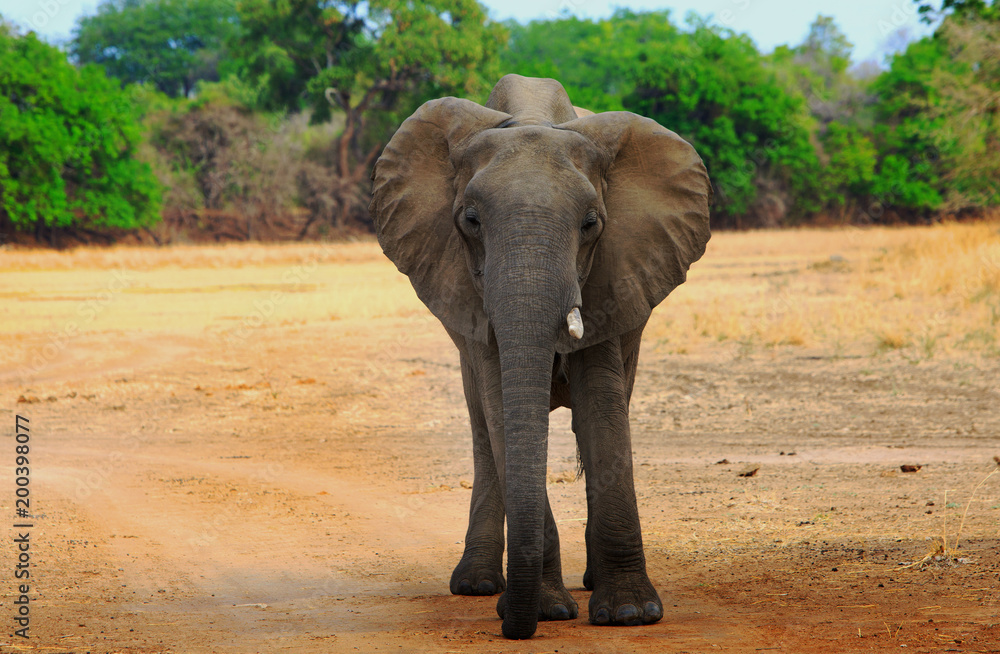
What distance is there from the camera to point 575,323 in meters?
4.00

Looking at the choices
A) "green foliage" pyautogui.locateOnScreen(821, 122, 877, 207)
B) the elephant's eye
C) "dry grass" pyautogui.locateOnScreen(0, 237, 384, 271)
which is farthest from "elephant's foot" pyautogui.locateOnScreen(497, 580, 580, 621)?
"green foliage" pyautogui.locateOnScreen(821, 122, 877, 207)

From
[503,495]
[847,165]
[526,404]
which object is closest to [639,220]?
[526,404]

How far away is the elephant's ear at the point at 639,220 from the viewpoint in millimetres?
4641

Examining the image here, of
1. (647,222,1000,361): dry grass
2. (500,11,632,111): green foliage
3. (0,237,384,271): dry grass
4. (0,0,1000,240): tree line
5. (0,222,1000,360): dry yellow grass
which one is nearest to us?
(647,222,1000,361): dry grass

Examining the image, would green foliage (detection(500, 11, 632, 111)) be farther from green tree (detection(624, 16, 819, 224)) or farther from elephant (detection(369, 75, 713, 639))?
elephant (detection(369, 75, 713, 639))

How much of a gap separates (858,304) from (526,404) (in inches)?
529

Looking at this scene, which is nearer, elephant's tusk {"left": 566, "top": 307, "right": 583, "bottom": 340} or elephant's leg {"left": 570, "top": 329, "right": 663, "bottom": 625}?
elephant's tusk {"left": 566, "top": 307, "right": 583, "bottom": 340}

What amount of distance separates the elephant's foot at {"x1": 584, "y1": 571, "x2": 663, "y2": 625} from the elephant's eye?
1.72m

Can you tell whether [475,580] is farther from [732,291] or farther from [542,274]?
[732,291]

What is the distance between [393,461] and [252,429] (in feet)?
7.00

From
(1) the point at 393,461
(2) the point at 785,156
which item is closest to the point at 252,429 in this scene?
(1) the point at 393,461

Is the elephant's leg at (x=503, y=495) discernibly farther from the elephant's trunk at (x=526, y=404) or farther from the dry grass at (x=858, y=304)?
the dry grass at (x=858, y=304)

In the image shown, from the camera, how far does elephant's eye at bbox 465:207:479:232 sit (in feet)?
14.1

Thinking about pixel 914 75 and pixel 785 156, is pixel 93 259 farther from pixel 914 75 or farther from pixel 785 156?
pixel 914 75
